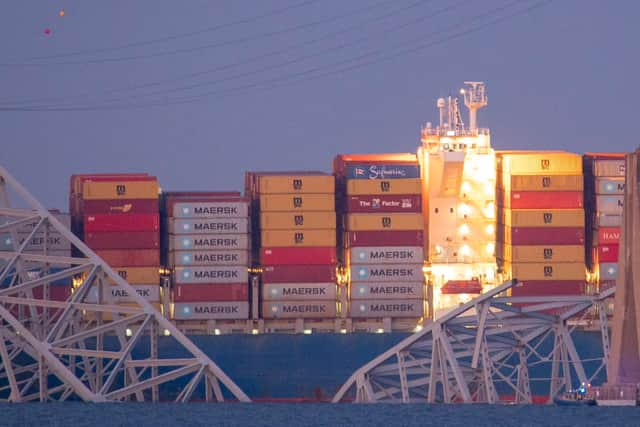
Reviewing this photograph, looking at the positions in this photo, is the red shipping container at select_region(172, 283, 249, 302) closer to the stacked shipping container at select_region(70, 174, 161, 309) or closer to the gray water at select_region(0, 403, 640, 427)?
the stacked shipping container at select_region(70, 174, 161, 309)

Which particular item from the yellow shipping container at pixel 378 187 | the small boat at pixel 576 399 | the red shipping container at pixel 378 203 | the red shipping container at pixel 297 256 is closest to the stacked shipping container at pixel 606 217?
the yellow shipping container at pixel 378 187

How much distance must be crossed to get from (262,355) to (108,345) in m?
7.06

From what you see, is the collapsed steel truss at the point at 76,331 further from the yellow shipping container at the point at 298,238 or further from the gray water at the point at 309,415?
the yellow shipping container at the point at 298,238

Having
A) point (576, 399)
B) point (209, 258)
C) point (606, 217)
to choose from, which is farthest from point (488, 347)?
point (209, 258)

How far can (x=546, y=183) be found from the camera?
8294 cm

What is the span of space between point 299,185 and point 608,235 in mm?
13724

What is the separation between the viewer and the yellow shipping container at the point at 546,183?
8275cm

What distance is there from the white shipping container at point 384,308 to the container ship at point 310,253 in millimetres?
44

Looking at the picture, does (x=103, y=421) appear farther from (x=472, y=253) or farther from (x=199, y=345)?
(x=472, y=253)

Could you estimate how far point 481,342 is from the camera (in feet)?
189

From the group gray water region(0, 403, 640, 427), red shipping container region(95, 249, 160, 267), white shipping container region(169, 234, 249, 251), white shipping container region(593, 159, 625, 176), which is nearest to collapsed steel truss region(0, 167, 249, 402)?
gray water region(0, 403, 640, 427)

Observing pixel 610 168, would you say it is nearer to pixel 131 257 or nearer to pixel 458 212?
pixel 458 212

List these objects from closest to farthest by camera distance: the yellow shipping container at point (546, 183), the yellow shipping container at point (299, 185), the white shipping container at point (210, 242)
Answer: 1. the white shipping container at point (210, 242)
2. the yellow shipping container at point (299, 185)
3. the yellow shipping container at point (546, 183)

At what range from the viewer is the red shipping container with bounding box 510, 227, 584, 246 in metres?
82.1
